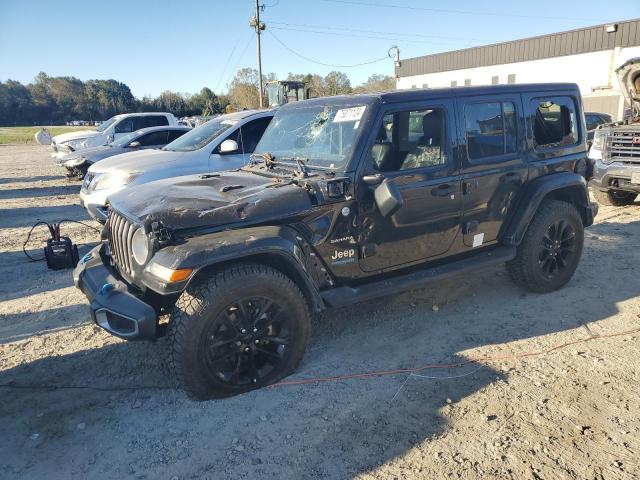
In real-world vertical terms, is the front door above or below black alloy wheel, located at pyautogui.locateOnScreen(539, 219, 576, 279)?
above

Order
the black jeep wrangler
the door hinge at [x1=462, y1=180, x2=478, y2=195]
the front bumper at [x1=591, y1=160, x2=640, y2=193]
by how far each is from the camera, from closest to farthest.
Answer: the black jeep wrangler < the door hinge at [x1=462, y1=180, x2=478, y2=195] < the front bumper at [x1=591, y1=160, x2=640, y2=193]

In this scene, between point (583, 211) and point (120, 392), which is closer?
point (120, 392)

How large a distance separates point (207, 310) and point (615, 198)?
8618mm

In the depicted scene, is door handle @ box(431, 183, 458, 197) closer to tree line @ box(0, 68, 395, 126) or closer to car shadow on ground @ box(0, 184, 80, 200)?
car shadow on ground @ box(0, 184, 80, 200)

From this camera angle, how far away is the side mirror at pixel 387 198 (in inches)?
132

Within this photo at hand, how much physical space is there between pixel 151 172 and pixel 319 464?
5555mm

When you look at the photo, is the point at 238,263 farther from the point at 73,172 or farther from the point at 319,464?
the point at 73,172

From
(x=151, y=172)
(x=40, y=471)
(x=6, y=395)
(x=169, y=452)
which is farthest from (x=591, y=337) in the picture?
(x=151, y=172)

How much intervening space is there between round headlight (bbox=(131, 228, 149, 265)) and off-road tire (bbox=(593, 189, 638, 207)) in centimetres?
854

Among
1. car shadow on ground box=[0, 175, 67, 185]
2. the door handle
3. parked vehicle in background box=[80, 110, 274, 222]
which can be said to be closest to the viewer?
the door handle

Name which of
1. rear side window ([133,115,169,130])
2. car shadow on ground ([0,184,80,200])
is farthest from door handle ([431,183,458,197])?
rear side window ([133,115,169,130])

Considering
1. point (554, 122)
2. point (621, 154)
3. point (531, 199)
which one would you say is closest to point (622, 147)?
point (621, 154)

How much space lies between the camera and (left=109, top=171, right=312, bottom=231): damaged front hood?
304 cm

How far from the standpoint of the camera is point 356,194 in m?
3.47
